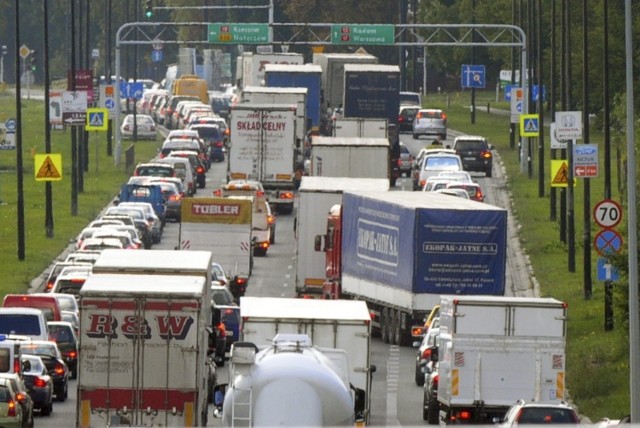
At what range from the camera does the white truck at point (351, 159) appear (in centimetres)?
6191

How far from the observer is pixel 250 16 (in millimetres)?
148125

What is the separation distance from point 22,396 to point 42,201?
46320 millimetres

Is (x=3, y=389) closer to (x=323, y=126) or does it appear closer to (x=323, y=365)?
(x=323, y=365)

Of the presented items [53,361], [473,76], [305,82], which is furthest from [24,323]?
[473,76]

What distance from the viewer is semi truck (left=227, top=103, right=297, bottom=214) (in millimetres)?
68812

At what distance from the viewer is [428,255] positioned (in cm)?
4250

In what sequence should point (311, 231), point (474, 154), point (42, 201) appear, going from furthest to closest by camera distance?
point (474, 154)
point (42, 201)
point (311, 231)

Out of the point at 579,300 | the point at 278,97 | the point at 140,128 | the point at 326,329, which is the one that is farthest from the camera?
the point at 140,128

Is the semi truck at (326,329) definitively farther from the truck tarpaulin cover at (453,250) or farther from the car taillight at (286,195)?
the car taillight at (286,195)

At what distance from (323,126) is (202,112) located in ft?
53.4

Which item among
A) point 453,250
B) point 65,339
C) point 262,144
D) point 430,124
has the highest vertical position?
point 453,250

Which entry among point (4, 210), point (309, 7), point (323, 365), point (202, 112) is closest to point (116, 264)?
point (323, 365)

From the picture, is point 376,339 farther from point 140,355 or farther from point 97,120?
point 97,120

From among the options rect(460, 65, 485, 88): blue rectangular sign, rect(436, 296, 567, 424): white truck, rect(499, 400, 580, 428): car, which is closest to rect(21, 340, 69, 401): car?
rect(436, 296, 567, 424): white truck
